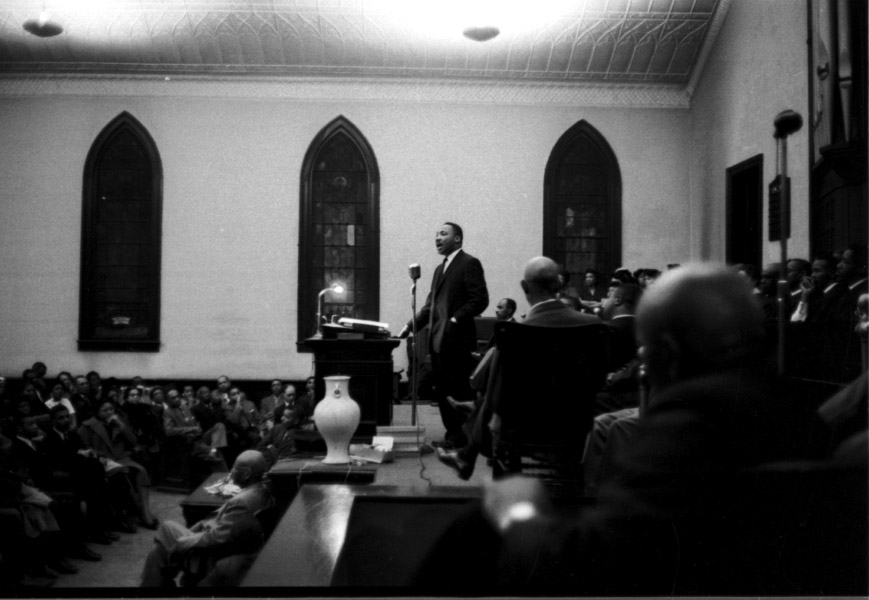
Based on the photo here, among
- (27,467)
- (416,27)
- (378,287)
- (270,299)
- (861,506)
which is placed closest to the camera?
(861,506)

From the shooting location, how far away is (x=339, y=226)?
164 inches

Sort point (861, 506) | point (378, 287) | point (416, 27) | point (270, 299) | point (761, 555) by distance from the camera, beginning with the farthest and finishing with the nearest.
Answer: point (378, 287) < point (270, 299) < point (416, 27) < point (861, 506) < point (761, 555)

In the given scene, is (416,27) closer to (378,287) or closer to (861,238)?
(861,238)

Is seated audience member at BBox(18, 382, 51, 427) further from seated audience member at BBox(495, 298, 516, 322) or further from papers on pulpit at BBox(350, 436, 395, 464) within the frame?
seated audience member at BBox(495, 298, 516, 322)

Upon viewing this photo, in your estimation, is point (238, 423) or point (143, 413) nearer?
point (143, 413)

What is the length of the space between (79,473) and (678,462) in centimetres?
201

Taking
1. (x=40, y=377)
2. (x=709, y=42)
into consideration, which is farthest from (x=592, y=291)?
(x=40, y=377)

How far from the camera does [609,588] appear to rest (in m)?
2.30

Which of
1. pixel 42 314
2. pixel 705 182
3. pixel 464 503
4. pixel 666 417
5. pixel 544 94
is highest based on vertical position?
pixel 544 94

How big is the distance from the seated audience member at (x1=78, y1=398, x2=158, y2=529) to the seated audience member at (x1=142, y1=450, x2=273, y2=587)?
12cm

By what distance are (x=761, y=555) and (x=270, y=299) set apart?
7.68 feet

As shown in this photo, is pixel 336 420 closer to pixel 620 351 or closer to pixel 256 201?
pixel 256 201

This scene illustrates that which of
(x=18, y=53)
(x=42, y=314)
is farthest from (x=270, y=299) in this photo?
(x=18, y=53)

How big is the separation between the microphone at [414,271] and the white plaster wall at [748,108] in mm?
1571
